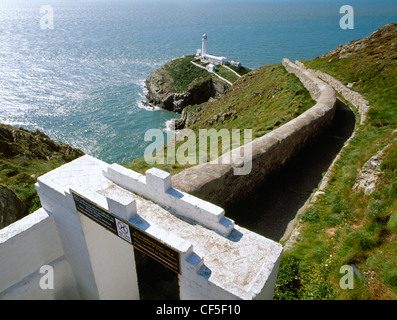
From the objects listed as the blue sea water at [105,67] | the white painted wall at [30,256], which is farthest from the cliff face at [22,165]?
the blue sea water at [105,67]

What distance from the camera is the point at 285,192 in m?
12.1

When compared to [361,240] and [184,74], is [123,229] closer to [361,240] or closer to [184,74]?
[361,240]

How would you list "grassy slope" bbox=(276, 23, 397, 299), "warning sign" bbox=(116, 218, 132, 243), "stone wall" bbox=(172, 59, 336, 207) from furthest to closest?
1. "stone wall" bbox=(172, 59, 336, 207)
2. "grassy slope" bbox=(276, 23, 397, 299)
3. "warning sign" bbox=(116, 218, 132, 243)

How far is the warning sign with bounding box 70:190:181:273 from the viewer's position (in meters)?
5.68

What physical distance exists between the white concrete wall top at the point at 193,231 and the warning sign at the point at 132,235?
0.14 metres

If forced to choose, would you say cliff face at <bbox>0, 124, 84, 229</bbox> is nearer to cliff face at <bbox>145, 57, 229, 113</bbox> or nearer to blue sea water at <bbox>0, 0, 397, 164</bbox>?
blue sea water at <bbox>0, 0, 397, 164</bbox>

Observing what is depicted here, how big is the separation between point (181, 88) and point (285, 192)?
2653 inches

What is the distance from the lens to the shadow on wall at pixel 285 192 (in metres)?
10.7

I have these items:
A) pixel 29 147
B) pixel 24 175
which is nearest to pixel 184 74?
pixel 29 147

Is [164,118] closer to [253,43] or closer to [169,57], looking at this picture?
[169,57]

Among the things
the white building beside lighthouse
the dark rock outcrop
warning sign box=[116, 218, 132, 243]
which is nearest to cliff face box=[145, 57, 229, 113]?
the white building beside lighthouse

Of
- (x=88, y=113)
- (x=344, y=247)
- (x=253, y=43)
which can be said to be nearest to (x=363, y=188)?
(x=344, y=247)

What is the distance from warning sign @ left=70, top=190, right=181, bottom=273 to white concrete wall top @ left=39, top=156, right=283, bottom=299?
0.46ft
